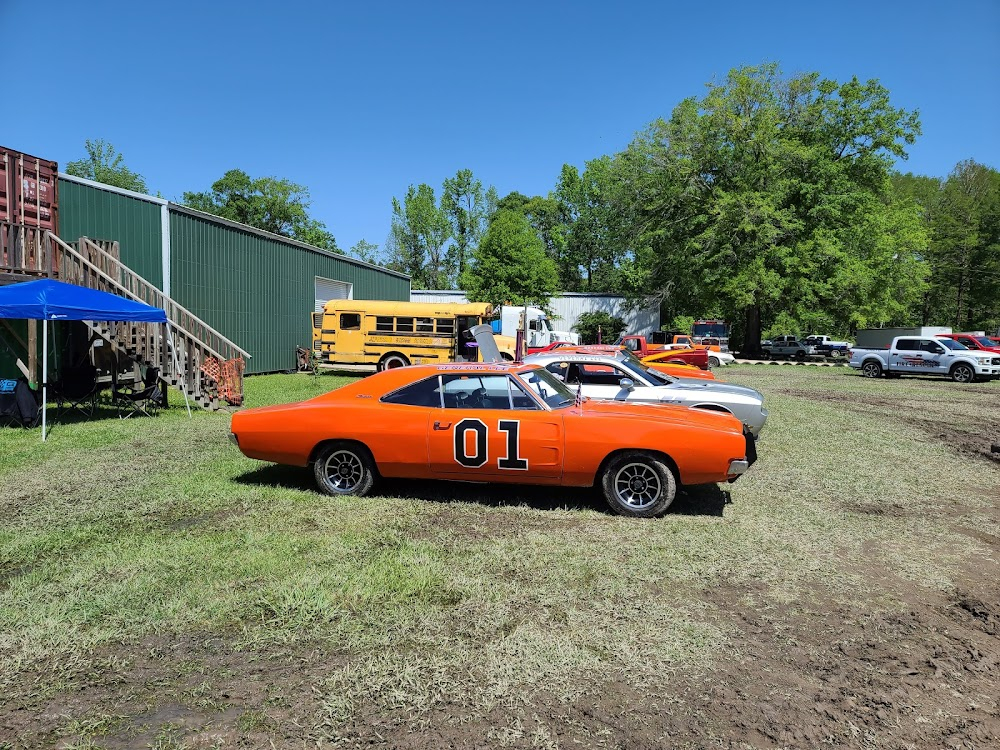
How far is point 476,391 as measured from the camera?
5938 millimetres

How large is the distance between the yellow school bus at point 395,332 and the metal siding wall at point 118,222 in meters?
5.42

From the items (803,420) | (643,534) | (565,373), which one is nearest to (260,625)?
(643,534)

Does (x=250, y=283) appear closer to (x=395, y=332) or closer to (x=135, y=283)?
(x=395, y=332)

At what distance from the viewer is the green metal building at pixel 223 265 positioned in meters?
16.3

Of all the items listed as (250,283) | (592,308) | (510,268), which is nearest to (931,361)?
(250,283)

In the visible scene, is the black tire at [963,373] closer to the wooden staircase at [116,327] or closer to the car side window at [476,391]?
the car side window at [476,391]

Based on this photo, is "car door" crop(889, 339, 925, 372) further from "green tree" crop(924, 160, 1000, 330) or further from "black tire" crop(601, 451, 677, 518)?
"green tree" crop(924, 160, 1000, 330)

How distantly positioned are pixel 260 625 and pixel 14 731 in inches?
44.4

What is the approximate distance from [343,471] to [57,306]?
6.49 m

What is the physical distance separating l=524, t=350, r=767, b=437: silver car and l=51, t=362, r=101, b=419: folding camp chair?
317 inches

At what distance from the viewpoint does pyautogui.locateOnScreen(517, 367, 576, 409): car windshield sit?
586 cm

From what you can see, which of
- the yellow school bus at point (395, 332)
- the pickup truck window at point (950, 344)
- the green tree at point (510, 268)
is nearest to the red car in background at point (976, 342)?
the pickup truck window at point (950, 344)

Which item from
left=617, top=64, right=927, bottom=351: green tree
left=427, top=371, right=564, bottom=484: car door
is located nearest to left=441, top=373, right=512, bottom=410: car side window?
left=427, top=371, right=564, bottom=484: car door

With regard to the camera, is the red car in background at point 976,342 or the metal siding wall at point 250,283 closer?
the metal siding wall at point 250,283
